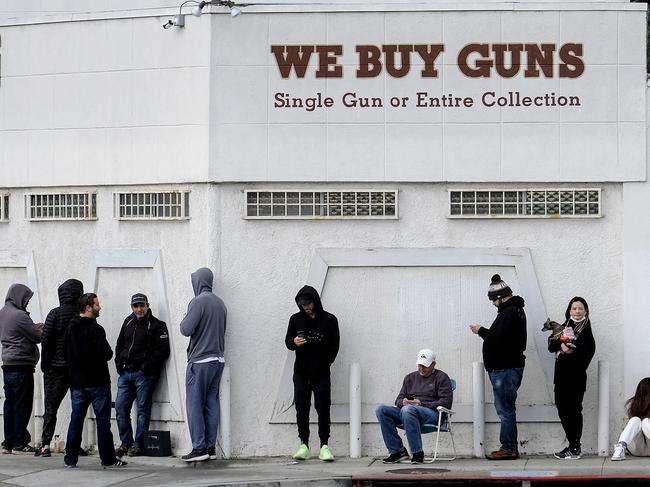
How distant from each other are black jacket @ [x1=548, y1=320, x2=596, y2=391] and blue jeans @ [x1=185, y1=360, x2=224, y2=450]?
338 cm

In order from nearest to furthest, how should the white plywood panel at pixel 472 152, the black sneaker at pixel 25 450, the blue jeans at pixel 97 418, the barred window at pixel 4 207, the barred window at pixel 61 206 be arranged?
the blue jeans at pixel 97 418, the white plywood panel at pixel 472 152, the black sneaker at pixel 25 450, the barred window at pixel 61 206, the barred window at pixel 4 207

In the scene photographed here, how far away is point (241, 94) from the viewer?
14.5 m

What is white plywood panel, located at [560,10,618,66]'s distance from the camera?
1437 cm

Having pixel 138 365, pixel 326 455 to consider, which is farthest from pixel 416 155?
pixel 138 365

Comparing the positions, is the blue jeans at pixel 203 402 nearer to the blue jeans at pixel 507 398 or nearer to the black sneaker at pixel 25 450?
the black sneaker at pixel 25 450

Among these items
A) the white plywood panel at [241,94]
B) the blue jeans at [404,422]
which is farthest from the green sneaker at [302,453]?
the white plywood panel at [241,94]

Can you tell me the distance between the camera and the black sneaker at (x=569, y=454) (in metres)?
13.9

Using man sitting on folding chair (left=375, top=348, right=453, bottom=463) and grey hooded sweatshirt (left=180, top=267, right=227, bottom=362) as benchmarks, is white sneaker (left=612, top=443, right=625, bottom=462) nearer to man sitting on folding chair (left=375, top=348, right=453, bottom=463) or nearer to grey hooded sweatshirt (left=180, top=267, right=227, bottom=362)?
man sitting on folding chair (left=375, top=348, right=453, bottom=463)

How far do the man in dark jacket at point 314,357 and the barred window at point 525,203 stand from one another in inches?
67.6

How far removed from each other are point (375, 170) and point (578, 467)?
3.62 meters

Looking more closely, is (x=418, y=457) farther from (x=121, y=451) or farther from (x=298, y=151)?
(x=298, y=151)

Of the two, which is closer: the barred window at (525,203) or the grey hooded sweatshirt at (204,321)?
the grey hooded sweatshirt at (204,321)

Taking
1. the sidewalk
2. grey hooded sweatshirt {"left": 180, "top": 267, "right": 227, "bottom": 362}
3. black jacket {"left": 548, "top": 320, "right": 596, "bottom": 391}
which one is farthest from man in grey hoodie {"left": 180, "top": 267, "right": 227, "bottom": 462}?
black jacket {"left": 548, "top": 320, "right": 596, "bottom": 391}

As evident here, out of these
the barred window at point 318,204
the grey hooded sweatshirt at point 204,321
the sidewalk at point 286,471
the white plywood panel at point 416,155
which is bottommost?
the sidewalk at point 286,471
